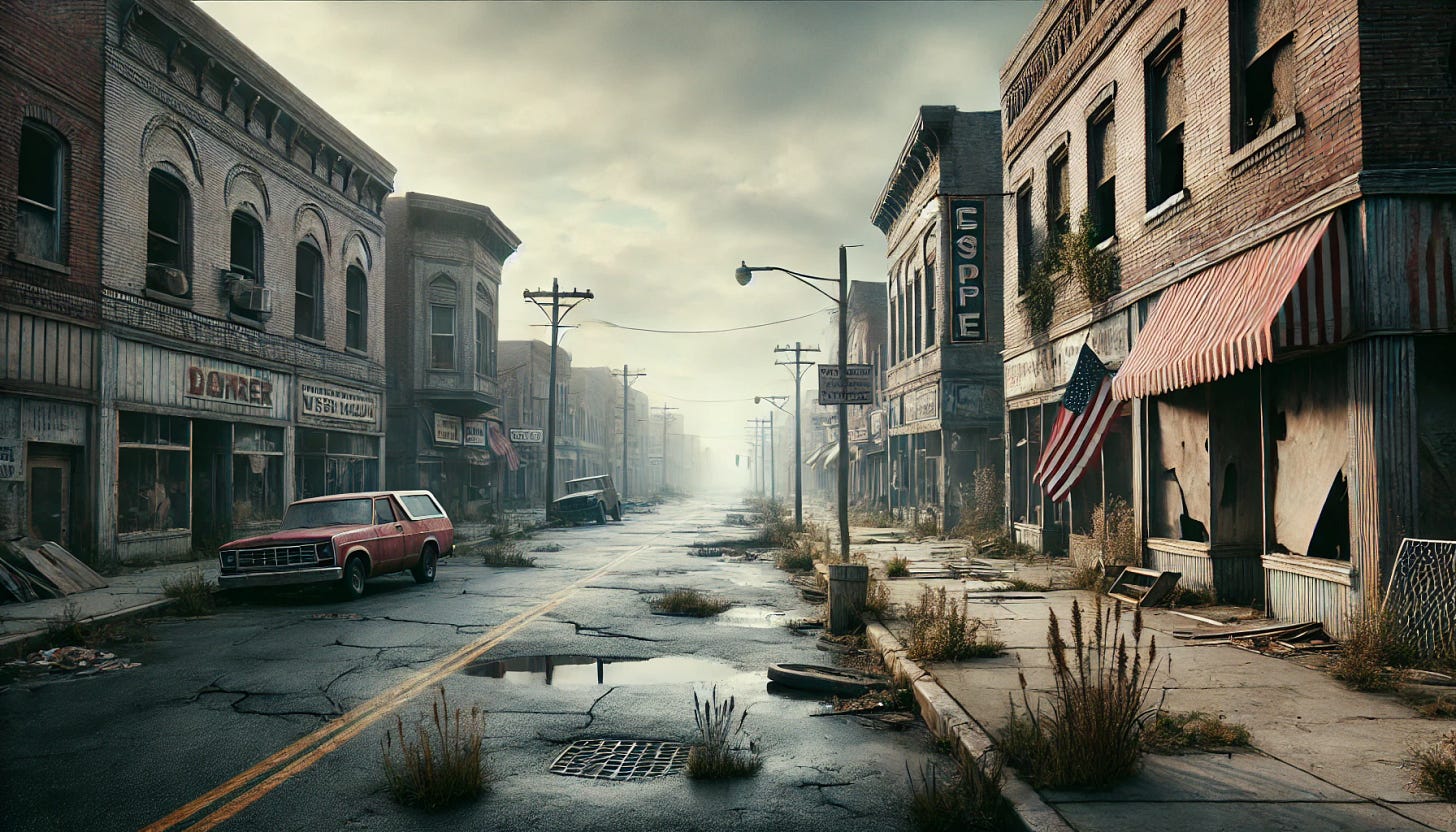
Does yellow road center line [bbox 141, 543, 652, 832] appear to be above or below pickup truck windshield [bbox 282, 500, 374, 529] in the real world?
below

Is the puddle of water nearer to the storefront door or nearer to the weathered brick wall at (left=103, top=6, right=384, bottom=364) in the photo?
the storefront door

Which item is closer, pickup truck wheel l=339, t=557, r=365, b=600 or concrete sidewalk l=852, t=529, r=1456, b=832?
concrete sidewalk l=852, t=529, r=1456, b=832

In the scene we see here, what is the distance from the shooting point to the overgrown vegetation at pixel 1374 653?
7.13 metres

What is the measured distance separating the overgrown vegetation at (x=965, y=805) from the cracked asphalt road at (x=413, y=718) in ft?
0.63

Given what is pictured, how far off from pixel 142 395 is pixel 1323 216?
19472mm

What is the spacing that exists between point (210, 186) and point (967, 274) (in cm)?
1735

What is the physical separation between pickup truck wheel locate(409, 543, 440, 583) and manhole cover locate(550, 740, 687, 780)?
399 inches

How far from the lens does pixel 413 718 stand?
664 cm

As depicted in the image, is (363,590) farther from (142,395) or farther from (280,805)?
(280,805)

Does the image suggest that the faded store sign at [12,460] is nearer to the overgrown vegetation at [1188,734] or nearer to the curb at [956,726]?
the curb at [956,726]

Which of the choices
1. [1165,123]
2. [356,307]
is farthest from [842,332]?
[356,307]

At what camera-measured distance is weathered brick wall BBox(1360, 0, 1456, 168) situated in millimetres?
8430

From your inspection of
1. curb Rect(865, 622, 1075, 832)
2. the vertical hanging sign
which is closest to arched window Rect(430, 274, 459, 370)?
the vertical hanging sign

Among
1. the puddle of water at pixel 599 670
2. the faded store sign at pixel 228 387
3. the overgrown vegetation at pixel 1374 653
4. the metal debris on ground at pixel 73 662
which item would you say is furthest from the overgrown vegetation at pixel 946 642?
the faded store sign at pixel 228 387
